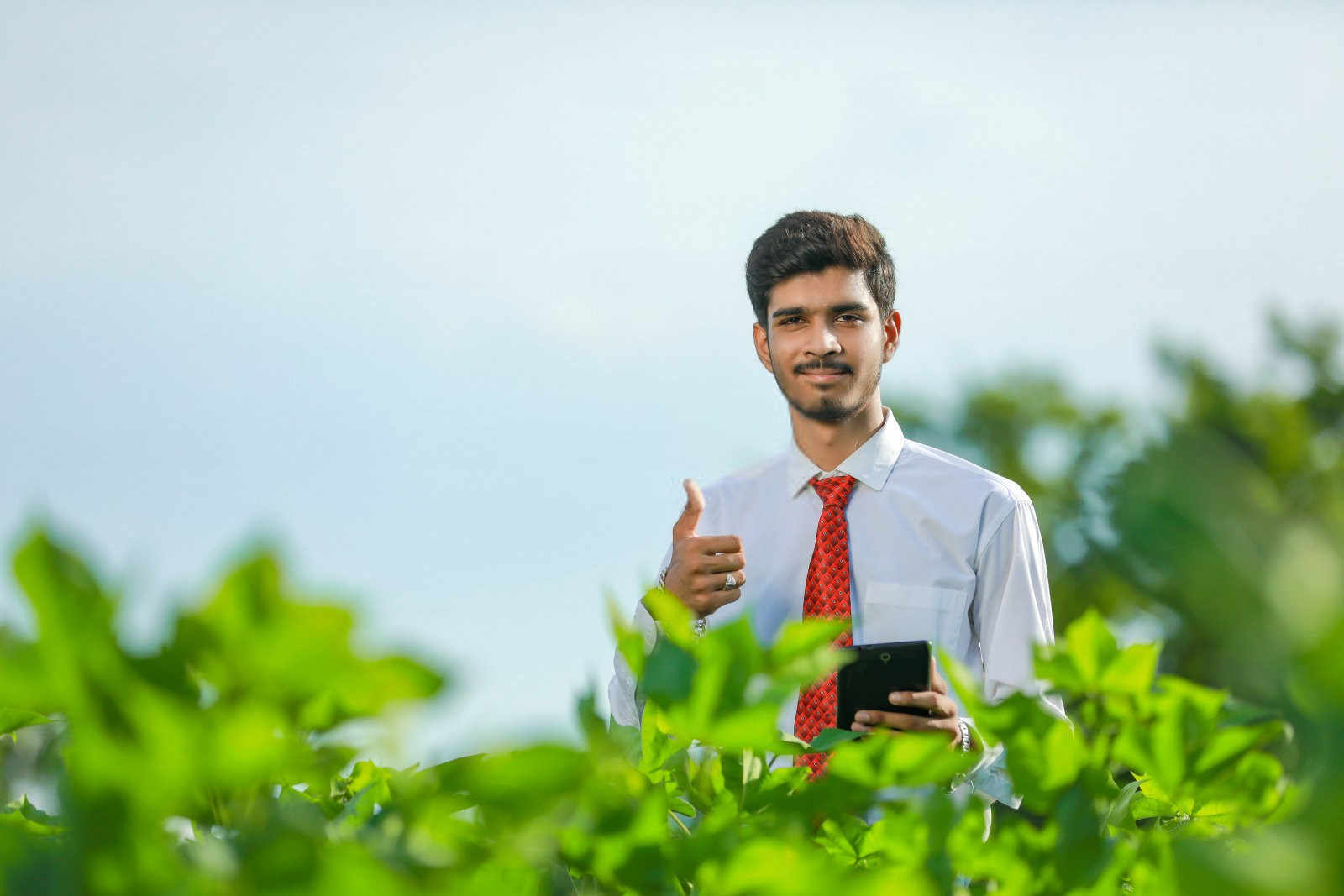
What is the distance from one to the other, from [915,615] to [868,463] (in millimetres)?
653

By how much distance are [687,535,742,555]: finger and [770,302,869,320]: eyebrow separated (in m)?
1.34

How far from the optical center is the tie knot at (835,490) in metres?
4.58

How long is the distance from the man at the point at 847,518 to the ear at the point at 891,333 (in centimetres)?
1

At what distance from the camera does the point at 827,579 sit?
4395 millimetres

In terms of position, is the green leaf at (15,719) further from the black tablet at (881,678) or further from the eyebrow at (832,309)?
the eyebrow at (832,309)

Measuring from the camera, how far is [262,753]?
1.58 feet

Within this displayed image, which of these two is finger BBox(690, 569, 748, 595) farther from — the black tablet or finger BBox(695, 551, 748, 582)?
the black tablet

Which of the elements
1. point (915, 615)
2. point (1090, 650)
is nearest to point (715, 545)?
point (915, 615)

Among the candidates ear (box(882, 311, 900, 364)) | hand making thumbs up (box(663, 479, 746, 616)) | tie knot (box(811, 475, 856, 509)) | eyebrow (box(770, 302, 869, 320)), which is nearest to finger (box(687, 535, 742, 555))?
hand making thumbs up (box(663, 479, 746, 616))

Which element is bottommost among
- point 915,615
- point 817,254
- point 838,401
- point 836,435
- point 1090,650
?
point 915,615

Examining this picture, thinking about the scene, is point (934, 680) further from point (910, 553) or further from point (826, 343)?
point (826, 343)

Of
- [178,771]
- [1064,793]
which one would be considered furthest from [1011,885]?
[178,771]

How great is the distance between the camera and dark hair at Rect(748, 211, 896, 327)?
4816 millimetres

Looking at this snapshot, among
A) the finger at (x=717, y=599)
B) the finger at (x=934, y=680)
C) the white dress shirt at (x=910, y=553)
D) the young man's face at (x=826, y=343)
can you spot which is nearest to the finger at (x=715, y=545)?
the finger at (x=717, y=599)
